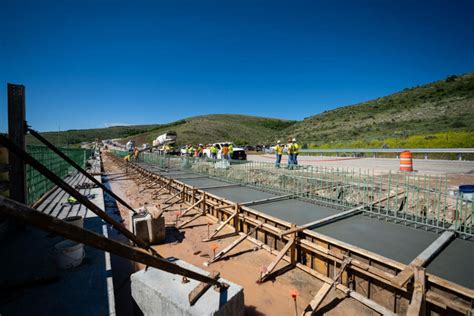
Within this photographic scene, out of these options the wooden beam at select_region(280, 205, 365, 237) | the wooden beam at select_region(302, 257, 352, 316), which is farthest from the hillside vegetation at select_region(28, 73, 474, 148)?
the wooden beam at select_region(302, 257, 352, 316)

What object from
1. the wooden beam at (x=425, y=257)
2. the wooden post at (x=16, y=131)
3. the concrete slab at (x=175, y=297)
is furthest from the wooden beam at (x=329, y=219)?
the wooden post at (x=16, y=131)

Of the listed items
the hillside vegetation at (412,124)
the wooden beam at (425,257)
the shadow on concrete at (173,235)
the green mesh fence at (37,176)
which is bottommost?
the shadow on concrete at (173,235)

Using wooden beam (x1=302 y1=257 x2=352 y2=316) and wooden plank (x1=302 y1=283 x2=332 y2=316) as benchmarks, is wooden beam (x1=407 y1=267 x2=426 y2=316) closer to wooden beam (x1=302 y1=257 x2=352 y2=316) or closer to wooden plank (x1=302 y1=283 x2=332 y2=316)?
wooden beam (x1=302 y1=257 x2=352 y2=316)

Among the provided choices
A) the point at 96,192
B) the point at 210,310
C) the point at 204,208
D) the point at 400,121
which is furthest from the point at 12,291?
the point at 400,121

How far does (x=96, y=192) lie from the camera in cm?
1088

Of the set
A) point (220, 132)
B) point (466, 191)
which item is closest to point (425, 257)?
point (466, 191)

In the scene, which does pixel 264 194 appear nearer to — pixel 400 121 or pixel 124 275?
pixel 124 275

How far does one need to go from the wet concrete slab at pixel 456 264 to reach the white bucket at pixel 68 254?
5747 millimetres

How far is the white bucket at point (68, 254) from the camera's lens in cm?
354

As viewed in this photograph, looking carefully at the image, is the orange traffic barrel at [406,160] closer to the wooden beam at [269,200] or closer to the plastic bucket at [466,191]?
the plastic bucket at [466,191]

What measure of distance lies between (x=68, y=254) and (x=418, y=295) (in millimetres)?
5192

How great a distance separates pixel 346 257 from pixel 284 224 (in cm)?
165

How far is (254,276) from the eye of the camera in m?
4.92

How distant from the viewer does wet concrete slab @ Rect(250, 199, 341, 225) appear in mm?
6180
